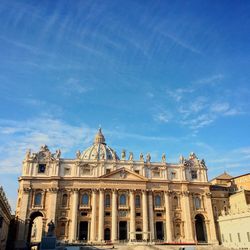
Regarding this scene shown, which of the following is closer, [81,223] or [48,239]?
[48,239]

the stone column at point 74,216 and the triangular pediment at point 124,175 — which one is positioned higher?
the triangular pediment at point 124,175

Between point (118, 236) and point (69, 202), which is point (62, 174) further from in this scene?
point (118, 236)

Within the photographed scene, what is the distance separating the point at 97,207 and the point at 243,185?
125 feet

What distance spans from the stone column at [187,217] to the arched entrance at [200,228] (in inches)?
168

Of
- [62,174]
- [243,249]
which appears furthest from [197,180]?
[62,174]

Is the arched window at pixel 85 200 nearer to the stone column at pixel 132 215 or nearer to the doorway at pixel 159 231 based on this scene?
the stone column at pixel 132 215

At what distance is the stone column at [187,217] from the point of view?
60844 mm

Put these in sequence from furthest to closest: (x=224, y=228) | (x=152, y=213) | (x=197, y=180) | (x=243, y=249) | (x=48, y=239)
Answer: (x=197, y=180) < (x=152, y=213) < (x=224, y=228) < (x=243, y=249) < (x=48, y=239)

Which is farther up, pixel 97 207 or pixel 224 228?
pixel 97 207

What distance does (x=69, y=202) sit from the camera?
6044 cm

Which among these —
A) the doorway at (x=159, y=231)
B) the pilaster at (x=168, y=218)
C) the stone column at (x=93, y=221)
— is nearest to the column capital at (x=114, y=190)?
the stone column at (x=93, y=221)

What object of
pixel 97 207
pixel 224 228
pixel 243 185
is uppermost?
pixel 243 185

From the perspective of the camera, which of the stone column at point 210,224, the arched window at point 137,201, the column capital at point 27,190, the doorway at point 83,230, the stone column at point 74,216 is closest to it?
the stone column at point 74,216

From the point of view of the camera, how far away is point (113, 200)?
201ft
